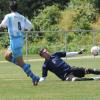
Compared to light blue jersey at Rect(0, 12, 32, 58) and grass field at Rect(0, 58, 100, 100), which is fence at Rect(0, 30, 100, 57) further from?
light blue jersey at Rect(0, 12, 32, 58)

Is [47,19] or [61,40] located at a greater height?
[61,40]

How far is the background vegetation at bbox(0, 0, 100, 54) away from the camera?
3347cm

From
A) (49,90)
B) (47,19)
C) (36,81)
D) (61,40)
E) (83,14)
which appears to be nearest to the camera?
(49,90)

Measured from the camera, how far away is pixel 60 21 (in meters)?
51.6

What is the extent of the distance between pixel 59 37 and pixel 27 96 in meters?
21.9

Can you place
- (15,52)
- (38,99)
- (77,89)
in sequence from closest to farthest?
(38,99) < (77,89) < (15,52)

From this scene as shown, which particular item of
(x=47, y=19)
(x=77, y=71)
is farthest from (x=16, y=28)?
(x=47, y=19)

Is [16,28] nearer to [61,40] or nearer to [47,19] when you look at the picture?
[61,40]

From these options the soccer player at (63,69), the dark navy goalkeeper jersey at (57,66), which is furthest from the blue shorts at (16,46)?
the dark navy goalkeeper jersey at (57,66)

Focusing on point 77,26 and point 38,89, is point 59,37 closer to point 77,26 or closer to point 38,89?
point 77,26

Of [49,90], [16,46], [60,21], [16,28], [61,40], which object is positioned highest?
[16,28]

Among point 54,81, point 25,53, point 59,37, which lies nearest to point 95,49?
point 54,81

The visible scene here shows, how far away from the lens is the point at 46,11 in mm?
52656

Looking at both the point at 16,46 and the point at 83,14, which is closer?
the point at 16,46
